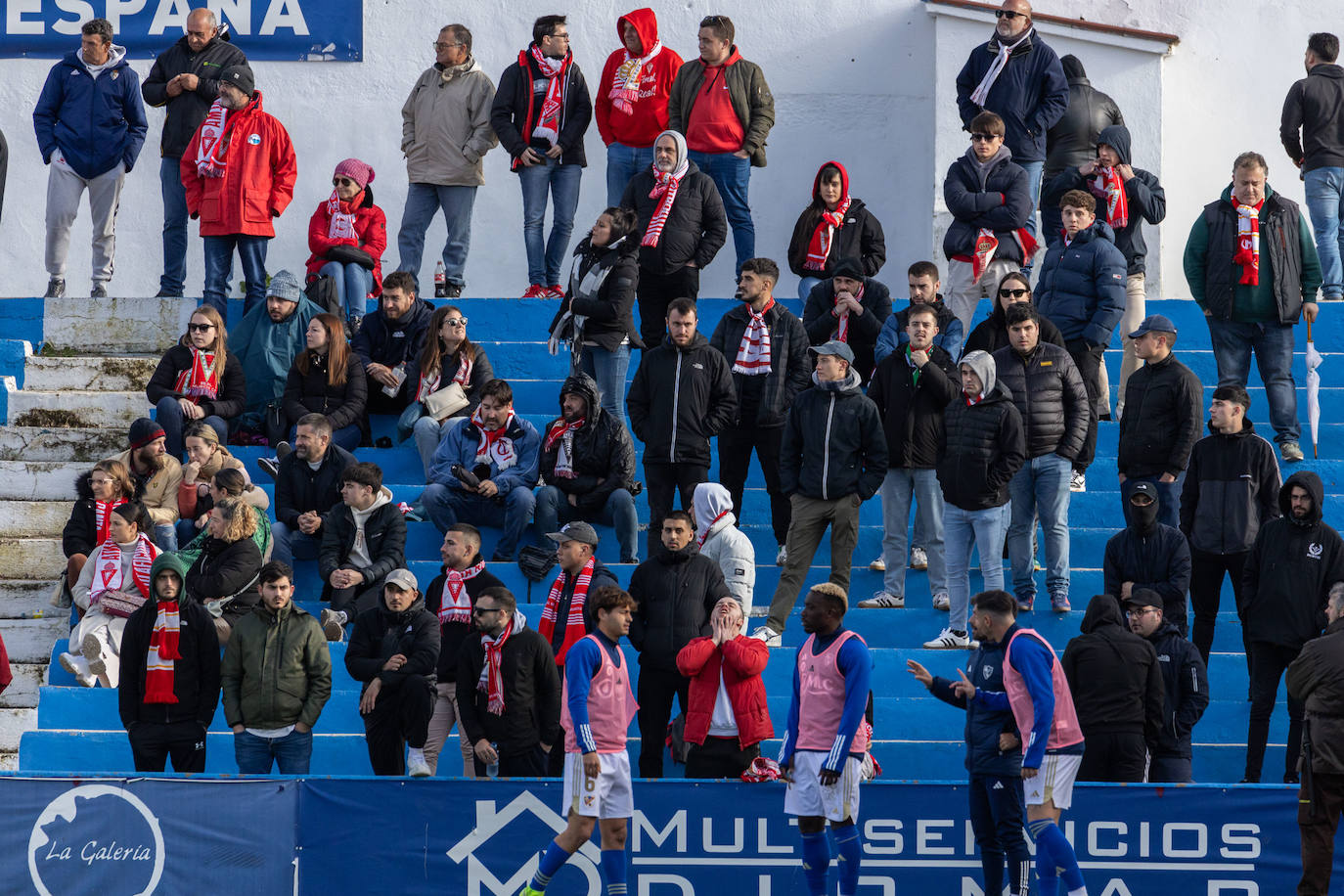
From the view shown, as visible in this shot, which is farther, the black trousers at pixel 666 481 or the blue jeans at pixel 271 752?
the black trousers at pixel 666 481

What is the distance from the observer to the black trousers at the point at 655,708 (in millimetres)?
10094

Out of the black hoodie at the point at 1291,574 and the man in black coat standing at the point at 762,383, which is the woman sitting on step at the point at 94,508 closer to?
the man in black coat standing at the point at 762,383

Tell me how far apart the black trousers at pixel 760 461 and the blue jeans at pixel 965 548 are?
1346 mm

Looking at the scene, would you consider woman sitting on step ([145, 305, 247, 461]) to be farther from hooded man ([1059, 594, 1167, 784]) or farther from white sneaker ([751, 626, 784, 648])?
hooded man ([1059, 594, 1167, 784])

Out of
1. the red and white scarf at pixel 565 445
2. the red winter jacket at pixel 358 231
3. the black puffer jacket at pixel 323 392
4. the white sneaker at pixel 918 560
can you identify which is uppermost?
the red winter jacket at pixel 358 231

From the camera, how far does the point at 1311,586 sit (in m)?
10.3

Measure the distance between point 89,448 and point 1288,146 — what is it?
928cm

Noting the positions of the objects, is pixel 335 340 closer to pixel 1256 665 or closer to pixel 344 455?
pixel 344 455

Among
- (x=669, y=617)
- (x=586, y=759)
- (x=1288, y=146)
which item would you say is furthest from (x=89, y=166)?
(x=1288, y=146)

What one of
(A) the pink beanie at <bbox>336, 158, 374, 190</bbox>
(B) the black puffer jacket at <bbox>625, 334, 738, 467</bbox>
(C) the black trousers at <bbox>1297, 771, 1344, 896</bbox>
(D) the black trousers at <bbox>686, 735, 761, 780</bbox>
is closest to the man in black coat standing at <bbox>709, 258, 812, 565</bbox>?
(B) the black puffer jacket at <bbox>625, 334, 738, 467</bbox>

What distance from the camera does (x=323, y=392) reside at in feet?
42.3

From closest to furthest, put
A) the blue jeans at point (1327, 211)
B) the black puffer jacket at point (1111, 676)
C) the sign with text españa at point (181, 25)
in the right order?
the black puffer jacket at point (1111, 676) → the blue jeans at point (1327, 211) → the sign with text españa at point (181, 25)

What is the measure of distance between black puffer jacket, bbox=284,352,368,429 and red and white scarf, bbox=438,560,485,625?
2.74 m

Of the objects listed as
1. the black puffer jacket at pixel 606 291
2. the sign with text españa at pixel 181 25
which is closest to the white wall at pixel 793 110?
the sign with text españa at pixel 181 25
